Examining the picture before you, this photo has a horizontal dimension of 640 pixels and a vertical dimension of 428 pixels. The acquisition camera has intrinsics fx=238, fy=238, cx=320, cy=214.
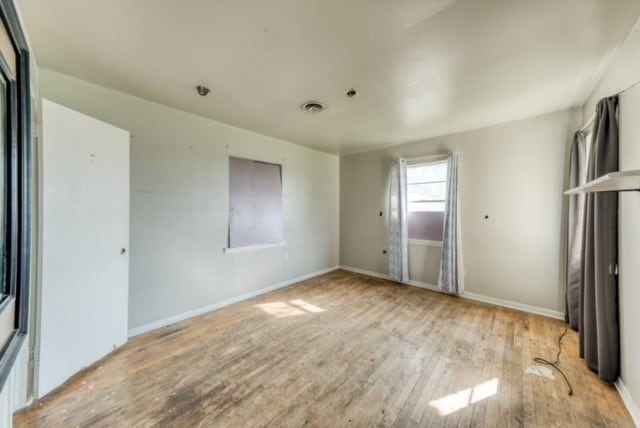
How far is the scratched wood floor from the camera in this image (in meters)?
1.52

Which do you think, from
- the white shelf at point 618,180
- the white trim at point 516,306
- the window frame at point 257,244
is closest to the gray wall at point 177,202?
the window frame at point 257,244

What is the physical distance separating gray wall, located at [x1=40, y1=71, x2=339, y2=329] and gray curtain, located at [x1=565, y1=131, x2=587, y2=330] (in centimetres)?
369

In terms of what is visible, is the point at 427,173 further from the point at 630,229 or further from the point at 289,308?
the point at 289,308

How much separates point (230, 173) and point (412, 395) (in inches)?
122

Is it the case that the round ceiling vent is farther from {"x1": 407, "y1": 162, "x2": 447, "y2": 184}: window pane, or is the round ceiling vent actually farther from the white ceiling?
{"x1": 407, "y1": 162, "x2": 447, "y2": 184}: window pane

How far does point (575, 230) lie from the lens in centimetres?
255

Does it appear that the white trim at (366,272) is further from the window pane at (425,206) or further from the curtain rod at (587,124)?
the curtain rod at (587,124)

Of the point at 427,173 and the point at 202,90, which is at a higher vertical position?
the point at 202,90

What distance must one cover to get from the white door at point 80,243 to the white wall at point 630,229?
390cm

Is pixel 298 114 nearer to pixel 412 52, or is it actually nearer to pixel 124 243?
pixel 412 52

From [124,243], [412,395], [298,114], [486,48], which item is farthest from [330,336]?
[486,48]

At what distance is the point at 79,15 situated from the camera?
4.66ft

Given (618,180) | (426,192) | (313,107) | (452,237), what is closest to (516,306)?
(452,237)

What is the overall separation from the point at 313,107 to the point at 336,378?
263cm
